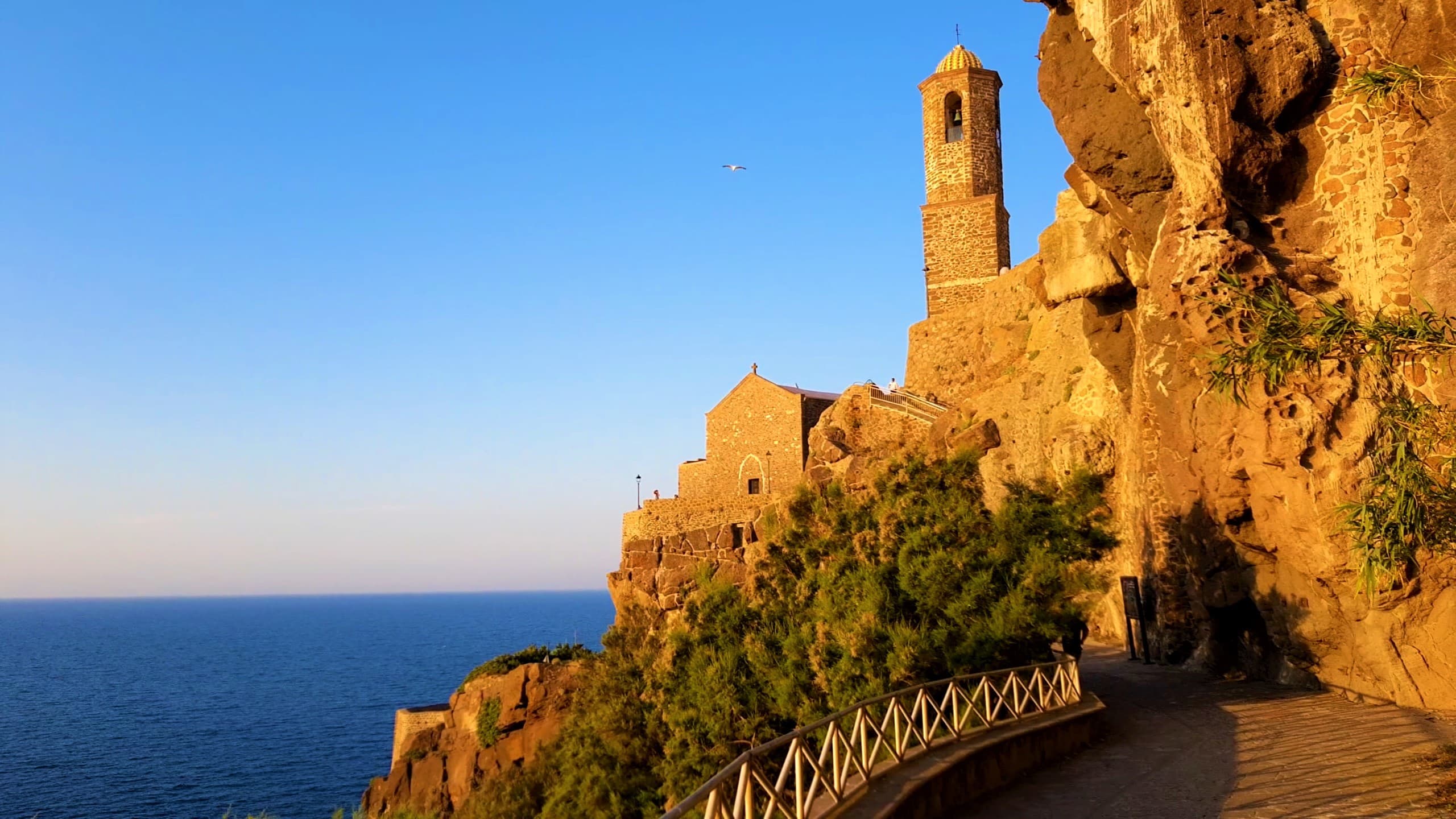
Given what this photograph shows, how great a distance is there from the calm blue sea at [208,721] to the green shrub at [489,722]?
38.1 ft

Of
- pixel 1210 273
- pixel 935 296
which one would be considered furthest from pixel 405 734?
pixel 1210 273

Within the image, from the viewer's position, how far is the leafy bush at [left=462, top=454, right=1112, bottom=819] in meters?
15.5

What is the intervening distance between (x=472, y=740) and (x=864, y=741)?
27.2 metres

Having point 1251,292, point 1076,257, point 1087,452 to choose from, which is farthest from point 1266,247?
point 1087,452

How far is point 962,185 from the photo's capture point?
4528 cm

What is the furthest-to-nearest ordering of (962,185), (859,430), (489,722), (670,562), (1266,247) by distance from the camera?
1. (962,185)
2. (859,430)
3. (489,722)
4. (670,562)
5. (1266,247)

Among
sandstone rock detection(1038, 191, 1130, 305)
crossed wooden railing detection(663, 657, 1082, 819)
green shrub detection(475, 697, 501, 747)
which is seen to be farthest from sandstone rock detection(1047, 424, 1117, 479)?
green shrub detection(475, 697, 501, 747)

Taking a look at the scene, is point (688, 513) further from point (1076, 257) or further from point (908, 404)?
point (1076, 257)

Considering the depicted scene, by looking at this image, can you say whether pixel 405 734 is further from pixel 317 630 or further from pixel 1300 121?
pixel 317 630

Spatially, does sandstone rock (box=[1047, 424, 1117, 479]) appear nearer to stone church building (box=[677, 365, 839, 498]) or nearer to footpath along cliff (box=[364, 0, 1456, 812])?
footpath along cliff (box=[364, 0, 1456, 812])

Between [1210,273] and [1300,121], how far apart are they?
3115mm

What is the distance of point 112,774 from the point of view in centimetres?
4756

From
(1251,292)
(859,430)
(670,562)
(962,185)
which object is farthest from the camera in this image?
(962,185)

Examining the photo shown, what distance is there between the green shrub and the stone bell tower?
23.6 m
